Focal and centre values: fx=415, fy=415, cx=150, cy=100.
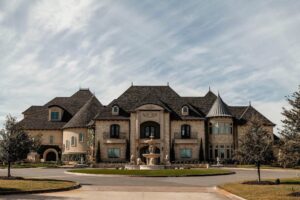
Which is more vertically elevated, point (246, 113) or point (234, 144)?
point (246, 113)

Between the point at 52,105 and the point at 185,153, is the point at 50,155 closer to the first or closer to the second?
the point at 52,105

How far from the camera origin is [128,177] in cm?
3666

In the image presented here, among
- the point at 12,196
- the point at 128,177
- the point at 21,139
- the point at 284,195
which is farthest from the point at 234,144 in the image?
the point at 12,196

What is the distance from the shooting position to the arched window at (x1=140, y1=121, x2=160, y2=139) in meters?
63.1

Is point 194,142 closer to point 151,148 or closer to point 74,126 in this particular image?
point 151,148

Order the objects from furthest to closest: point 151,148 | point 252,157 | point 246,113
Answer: point 246,113 → point 151,148 → point 252,157

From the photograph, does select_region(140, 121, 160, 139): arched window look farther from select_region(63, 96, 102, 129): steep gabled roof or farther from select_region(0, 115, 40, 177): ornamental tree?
select_region(0, 115, 40, 177): ornamental tree

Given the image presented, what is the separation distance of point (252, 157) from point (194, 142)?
33.6 m

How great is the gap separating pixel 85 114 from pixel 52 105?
8.05 metres

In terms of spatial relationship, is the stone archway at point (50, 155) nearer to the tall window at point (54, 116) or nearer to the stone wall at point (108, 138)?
the tall window at point (54, 116)

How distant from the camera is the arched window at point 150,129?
63062 mm

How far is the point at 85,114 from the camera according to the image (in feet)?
226

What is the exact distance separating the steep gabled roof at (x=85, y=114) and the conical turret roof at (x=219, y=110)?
19.1 m

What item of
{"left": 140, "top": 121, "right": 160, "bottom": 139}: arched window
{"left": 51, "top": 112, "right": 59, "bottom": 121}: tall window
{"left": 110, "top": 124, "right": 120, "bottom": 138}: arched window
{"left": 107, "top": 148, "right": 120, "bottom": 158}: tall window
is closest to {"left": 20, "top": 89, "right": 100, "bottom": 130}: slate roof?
{"left": 51, "top": 112, "right": 59, "bottom": 121}: tall window
